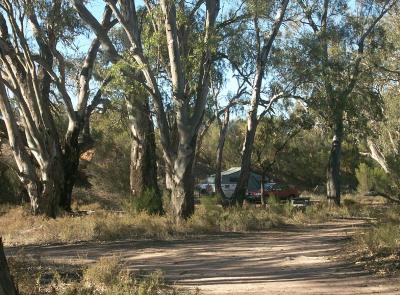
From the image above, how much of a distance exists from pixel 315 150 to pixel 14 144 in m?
33.0

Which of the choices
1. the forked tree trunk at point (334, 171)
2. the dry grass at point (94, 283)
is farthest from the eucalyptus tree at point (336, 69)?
the dry grass at point (94, 283)

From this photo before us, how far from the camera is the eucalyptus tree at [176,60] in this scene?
16891 mm

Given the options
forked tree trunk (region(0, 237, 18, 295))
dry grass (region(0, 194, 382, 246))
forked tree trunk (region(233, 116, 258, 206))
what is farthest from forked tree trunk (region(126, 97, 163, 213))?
forked tree trunk (region(0, 237, 18, 295))

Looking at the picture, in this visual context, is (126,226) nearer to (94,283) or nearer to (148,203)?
(148,203)

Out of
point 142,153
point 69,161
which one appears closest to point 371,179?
point 142,153

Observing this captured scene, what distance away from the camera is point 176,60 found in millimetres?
17234

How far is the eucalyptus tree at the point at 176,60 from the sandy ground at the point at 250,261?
259cm

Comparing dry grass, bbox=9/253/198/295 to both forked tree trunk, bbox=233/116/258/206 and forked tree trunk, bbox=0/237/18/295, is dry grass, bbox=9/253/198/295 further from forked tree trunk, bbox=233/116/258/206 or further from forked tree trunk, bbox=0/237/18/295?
forked tree trunk, bbox=233/116/258/206

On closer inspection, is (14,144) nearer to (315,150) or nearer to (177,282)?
(177,282)

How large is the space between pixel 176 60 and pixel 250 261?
7275 mm

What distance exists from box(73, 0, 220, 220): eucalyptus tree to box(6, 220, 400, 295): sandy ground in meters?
2.59

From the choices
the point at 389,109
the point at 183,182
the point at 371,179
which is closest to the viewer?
the point at 183,182

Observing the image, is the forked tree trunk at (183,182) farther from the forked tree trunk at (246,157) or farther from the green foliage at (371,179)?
the green foliage at (371,179)

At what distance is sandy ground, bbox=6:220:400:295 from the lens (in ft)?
30.1
